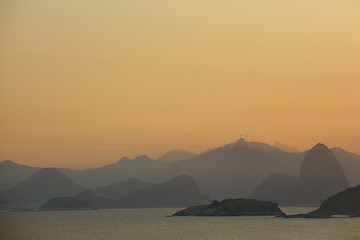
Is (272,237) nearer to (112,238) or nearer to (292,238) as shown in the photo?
(292,238)

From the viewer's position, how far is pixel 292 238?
15662cm

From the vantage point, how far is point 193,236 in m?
166

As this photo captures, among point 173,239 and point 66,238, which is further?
point 66,238

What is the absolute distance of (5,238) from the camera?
543 ft

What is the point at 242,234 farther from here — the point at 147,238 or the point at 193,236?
the point at 147,238

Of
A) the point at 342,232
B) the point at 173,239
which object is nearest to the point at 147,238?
the point at 173,239

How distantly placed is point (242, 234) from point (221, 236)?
924cm

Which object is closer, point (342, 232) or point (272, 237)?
point (272, 237)

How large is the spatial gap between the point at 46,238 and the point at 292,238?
190 ft

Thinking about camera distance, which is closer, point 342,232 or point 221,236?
point 221,236

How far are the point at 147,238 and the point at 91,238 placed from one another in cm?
1344

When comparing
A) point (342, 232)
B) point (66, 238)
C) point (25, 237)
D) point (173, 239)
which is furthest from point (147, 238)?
point (342, 232)

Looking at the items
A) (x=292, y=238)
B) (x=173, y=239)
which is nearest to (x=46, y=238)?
(x=173, y=239)

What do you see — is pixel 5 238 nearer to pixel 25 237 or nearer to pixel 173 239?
pixel 25 237
